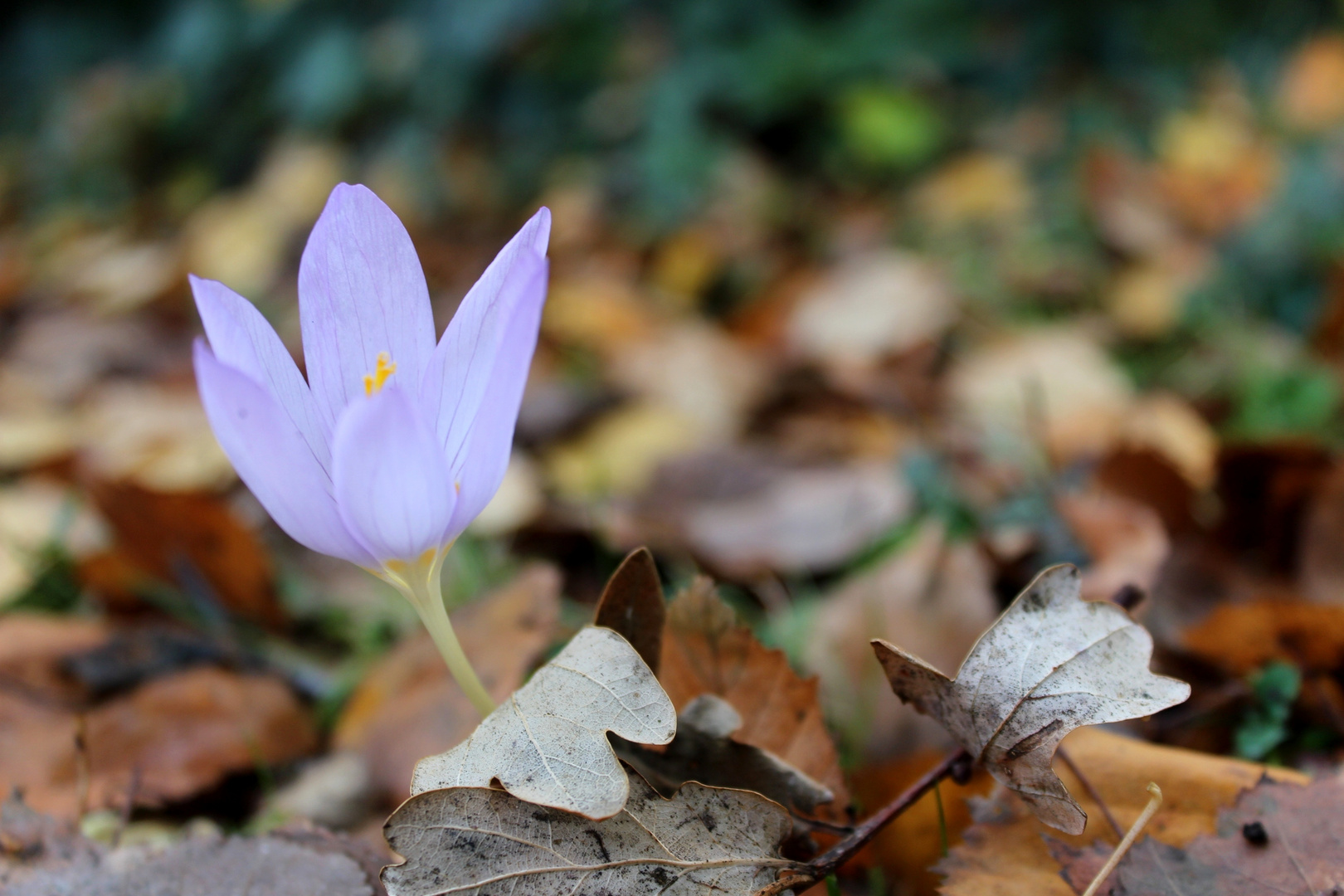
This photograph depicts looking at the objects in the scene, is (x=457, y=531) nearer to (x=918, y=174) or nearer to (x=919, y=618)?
(x=919, y=618)

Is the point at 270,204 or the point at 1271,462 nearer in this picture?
the point at 1271,462

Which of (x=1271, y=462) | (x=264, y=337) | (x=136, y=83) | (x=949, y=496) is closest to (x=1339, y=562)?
(x=1271, y=462)

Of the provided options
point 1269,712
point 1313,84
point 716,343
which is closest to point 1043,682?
point 1269,712

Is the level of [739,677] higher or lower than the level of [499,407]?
lower

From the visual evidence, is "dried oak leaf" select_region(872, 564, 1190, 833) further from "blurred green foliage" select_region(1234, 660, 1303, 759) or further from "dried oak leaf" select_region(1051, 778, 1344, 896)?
"blurred green foliage" select_region(1234, 660, 1303, 759)

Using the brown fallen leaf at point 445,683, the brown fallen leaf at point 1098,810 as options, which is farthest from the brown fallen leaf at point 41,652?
the brown fallen leaf at point 1098,810

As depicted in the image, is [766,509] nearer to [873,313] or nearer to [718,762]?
[718,762]

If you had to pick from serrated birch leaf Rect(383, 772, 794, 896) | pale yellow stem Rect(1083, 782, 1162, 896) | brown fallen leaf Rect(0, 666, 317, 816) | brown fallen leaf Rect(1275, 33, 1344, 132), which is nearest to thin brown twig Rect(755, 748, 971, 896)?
serrated birch leaf Rect(383, 772, 794, 896)
